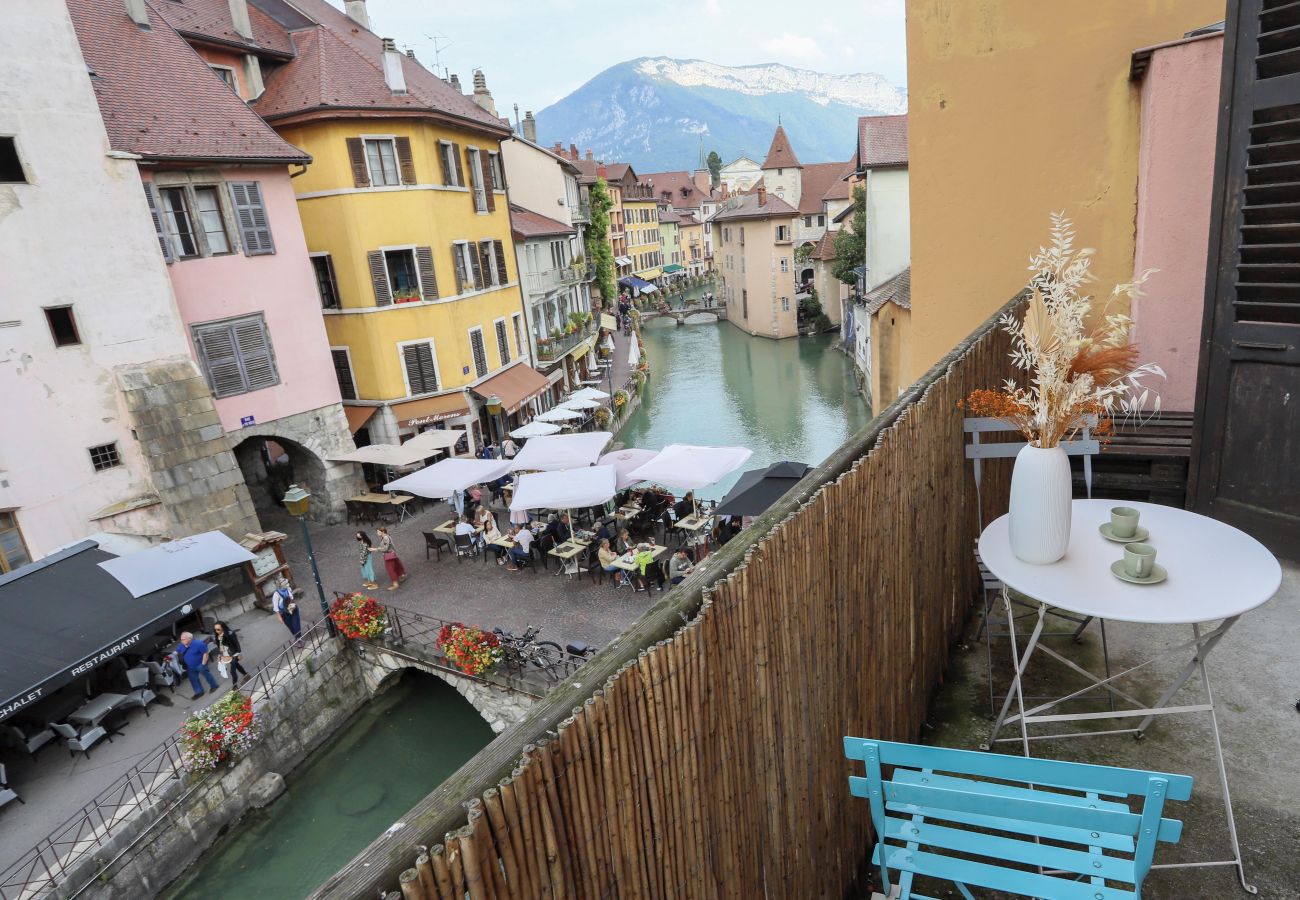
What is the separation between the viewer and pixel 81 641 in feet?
36.2

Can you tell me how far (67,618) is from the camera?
11.5 m

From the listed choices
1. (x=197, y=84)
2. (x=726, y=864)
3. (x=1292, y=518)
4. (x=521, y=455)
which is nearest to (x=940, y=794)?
(x=726, y=864)

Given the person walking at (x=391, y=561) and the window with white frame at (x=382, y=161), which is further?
the window with white frame at (x=382, y=161)

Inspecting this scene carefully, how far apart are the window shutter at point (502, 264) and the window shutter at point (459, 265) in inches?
92.4

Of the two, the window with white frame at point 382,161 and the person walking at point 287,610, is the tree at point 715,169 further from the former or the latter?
the person walking at point 287,610

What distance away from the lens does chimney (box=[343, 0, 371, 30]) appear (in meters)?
29.0

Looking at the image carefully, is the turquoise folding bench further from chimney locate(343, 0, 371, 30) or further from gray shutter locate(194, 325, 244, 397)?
chimney locate(343, 0, 371, 30)

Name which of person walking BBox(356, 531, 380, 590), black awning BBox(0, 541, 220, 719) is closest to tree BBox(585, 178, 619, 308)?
person walking BBox(356, 531, 380, 590)

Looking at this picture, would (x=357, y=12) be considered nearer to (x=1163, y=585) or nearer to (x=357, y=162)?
(x=357, y=162)

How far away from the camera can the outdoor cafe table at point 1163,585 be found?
280cm

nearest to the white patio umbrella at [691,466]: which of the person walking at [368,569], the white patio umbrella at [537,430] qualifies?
the person walking at [368,569]

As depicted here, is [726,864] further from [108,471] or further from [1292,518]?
[108,471]

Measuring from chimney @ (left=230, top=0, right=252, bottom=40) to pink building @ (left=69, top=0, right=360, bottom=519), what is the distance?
2.98 ft

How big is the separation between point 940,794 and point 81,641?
13.0 meters
